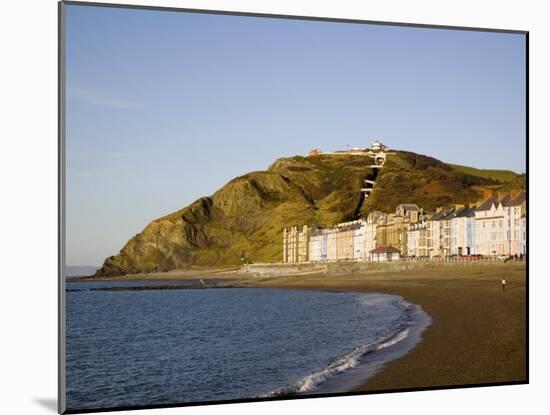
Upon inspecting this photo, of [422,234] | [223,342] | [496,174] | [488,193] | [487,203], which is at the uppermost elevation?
[496,174]

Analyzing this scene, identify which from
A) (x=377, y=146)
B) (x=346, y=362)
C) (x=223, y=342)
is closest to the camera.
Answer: (x=346, y=362)

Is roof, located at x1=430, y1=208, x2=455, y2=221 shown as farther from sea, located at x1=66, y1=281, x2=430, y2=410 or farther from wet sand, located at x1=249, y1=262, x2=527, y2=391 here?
sea, located at x1=66, y1=281, x2=430, y2=410

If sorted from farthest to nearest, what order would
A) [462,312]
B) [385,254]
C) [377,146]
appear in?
1. [462,312]
2. [385,254]
3. [377,146]

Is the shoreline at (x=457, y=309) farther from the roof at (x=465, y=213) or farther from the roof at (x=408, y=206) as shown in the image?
the roof at (x=408, y=206)

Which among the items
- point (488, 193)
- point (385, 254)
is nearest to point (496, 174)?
point (488, 193)

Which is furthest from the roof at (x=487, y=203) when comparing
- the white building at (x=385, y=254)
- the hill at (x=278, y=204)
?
the white building at (x=385, y=254)

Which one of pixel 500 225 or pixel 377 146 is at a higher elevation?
pixel 377 146

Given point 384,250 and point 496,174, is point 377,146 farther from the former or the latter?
point 496,174
